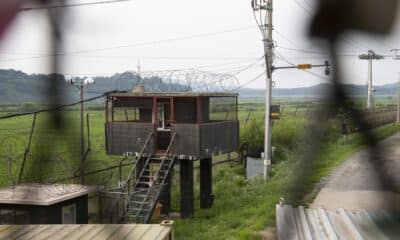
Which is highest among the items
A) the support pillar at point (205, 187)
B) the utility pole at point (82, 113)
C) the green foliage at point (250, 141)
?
the utility pole at point (82, 113)

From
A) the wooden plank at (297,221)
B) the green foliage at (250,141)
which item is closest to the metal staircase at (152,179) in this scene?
the green foliage at (250,141)

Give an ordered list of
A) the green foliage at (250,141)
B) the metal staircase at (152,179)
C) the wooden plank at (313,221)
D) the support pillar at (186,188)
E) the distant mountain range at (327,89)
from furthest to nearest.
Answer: the green foliage at (250,141) < the support pillar at (186,188) < the metal staircase at (152,179) < the wooden plank at (313,221) < the distant mountain range at (327,89)

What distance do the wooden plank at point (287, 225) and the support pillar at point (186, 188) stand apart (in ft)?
21.5

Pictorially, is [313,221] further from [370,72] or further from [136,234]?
[136,234]

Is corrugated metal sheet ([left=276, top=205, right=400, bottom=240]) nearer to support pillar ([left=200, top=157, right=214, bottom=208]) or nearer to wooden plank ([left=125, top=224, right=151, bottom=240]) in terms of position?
wooden plank ([left=125, top=224, right=151, bottom=240])

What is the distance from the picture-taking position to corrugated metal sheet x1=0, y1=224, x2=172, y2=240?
1.49ft

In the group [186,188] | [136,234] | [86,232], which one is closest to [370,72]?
[136,234]

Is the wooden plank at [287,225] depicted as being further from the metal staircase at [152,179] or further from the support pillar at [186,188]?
the support pillar at [186,188]

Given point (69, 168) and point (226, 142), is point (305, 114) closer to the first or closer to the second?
point (69, 168)

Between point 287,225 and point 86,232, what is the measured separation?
3.14ft

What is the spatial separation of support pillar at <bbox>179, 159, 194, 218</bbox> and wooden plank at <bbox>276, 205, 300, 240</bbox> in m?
6.55

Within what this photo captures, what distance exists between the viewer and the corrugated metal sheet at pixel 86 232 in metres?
0.45

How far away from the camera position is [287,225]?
36cm

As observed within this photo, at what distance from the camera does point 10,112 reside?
363mm
